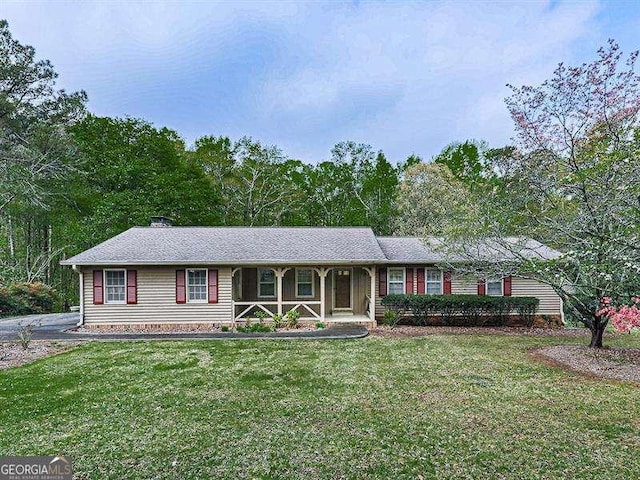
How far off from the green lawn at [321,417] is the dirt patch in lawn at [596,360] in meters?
0.56

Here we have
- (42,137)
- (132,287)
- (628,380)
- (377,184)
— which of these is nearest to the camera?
(628,380)

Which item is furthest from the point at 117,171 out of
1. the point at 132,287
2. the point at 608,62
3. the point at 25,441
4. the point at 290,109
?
the point at 608,62

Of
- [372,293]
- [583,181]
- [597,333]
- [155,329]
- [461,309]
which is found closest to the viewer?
[583,181]

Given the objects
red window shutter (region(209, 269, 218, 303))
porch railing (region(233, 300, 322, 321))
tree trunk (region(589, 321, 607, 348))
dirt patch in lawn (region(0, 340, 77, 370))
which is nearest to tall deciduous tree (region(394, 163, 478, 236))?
porch railing (region(233, 300, 322, 321))

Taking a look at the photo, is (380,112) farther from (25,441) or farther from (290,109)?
(25,441)

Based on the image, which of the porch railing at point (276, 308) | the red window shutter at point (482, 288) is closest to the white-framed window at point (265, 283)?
the porch railing at point (276, 308)

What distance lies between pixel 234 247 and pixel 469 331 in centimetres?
941

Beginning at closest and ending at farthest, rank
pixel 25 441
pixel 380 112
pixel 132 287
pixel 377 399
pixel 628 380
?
pixel 25 441 < pixel 377 399 < pixel 628 380 < pixel 132 287 < pixel 380 112

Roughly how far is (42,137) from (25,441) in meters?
20.5

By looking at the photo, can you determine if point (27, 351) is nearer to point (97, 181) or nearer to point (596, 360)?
point (596, 360)

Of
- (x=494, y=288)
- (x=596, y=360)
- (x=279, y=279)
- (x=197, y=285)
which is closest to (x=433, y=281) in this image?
(x=494, y=288)

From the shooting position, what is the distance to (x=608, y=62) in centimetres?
866

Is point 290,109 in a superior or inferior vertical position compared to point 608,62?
superior

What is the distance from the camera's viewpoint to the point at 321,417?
5.57 meters
